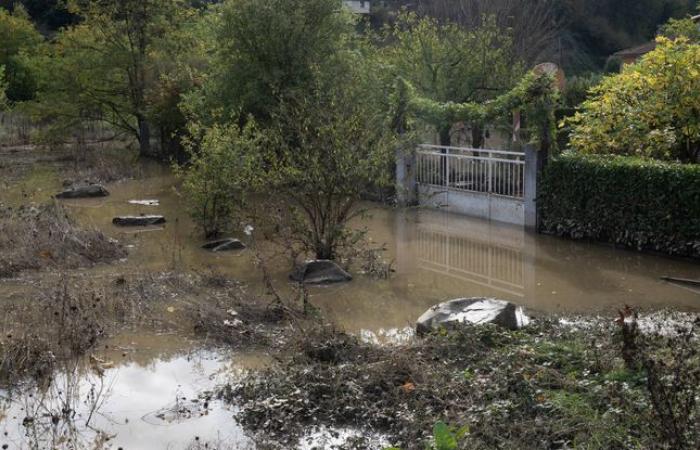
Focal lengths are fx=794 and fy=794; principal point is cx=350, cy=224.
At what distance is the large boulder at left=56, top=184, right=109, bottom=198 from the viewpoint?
73.7 ft

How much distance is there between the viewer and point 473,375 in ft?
23.6

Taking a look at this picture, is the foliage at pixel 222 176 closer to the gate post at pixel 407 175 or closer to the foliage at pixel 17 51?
the gate post at pixel 407 175

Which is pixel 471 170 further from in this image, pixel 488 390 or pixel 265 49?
pixel 488 390

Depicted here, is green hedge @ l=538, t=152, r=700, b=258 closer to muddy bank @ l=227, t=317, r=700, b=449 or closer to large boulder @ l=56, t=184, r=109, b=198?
muddy bank @ l=227, t=317, r=700, b=449

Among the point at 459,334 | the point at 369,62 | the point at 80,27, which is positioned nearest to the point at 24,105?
the point at 80,27

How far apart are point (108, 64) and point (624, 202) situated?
71.1 ft

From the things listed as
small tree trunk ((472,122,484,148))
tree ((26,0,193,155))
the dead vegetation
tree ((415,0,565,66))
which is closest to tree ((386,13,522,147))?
small tree trunk ((472,122,484,148))

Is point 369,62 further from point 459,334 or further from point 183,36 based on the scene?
point 459,334

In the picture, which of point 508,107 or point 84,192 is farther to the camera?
point 84,192

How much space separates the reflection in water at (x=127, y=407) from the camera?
6.75 metres

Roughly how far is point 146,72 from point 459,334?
80.2ft

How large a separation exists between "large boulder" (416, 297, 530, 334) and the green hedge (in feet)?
16.4

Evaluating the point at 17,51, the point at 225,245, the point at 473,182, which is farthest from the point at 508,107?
the point at 17,51

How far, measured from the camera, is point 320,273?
1233 centimetres
